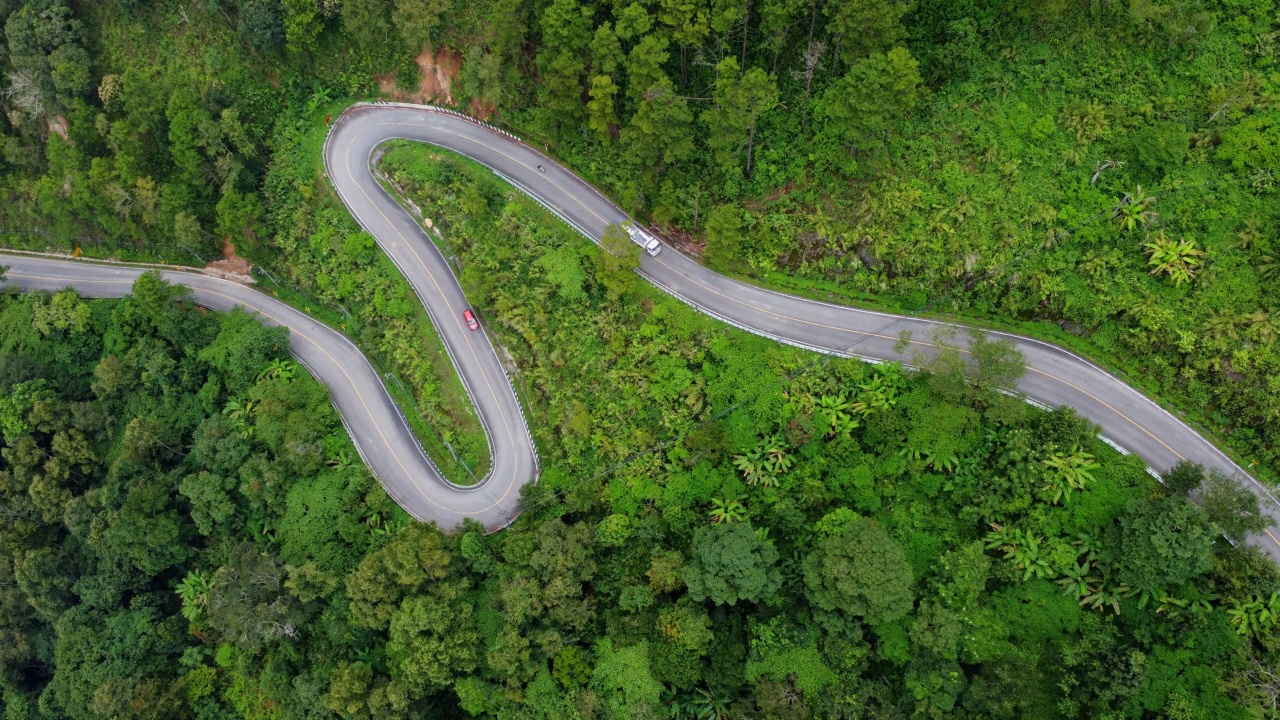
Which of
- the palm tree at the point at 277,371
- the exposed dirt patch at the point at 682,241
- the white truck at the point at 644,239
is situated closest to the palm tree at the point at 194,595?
the palm tree at the point at 277,371

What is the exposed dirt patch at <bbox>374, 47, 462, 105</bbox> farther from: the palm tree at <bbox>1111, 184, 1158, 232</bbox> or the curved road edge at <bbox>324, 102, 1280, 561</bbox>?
the palm tree at <bbox>1111, 184, 1158, 232</bbox>

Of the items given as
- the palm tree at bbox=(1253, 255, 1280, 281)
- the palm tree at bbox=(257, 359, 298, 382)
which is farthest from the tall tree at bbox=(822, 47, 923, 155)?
the palm tree at bbox=(257, 359, 298, 382)

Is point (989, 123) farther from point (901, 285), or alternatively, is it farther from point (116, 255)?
point (116, 255)

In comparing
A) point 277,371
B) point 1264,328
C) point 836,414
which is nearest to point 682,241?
point 836,414

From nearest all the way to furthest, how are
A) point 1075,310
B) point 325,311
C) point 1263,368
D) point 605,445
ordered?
1. point 1263,368
2. point 1075,310
3. point 605,445
4. point 325,311

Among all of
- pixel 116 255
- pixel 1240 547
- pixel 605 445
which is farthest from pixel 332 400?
pixel 1240 547
